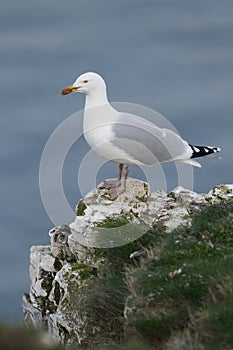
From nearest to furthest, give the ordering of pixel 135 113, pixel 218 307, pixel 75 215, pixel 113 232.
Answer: pixel 218 307, pixel 113 232, pixel 75 215, pixel 135 113

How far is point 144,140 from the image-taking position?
18047 mm

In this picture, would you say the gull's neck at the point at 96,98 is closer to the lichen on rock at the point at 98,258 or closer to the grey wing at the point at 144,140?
the grey wing at the point at 144,140

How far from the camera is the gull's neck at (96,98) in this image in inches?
719

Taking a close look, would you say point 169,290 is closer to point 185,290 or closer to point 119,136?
point 185,290

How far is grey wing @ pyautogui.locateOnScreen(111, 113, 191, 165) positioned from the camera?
1780 cm

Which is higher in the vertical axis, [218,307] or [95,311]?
[95,311]

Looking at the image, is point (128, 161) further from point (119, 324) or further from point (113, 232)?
point (119, 324)

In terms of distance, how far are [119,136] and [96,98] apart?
1.01 metres

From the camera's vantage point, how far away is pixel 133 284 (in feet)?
39.9

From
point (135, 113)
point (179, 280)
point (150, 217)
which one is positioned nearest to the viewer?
point (179, 280)

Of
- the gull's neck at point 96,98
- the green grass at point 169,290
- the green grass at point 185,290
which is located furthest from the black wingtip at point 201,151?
the green grass at point 185,290

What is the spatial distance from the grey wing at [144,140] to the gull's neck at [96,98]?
49cm

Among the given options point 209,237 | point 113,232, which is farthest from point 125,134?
point 209,237

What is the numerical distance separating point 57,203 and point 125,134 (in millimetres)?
1719
